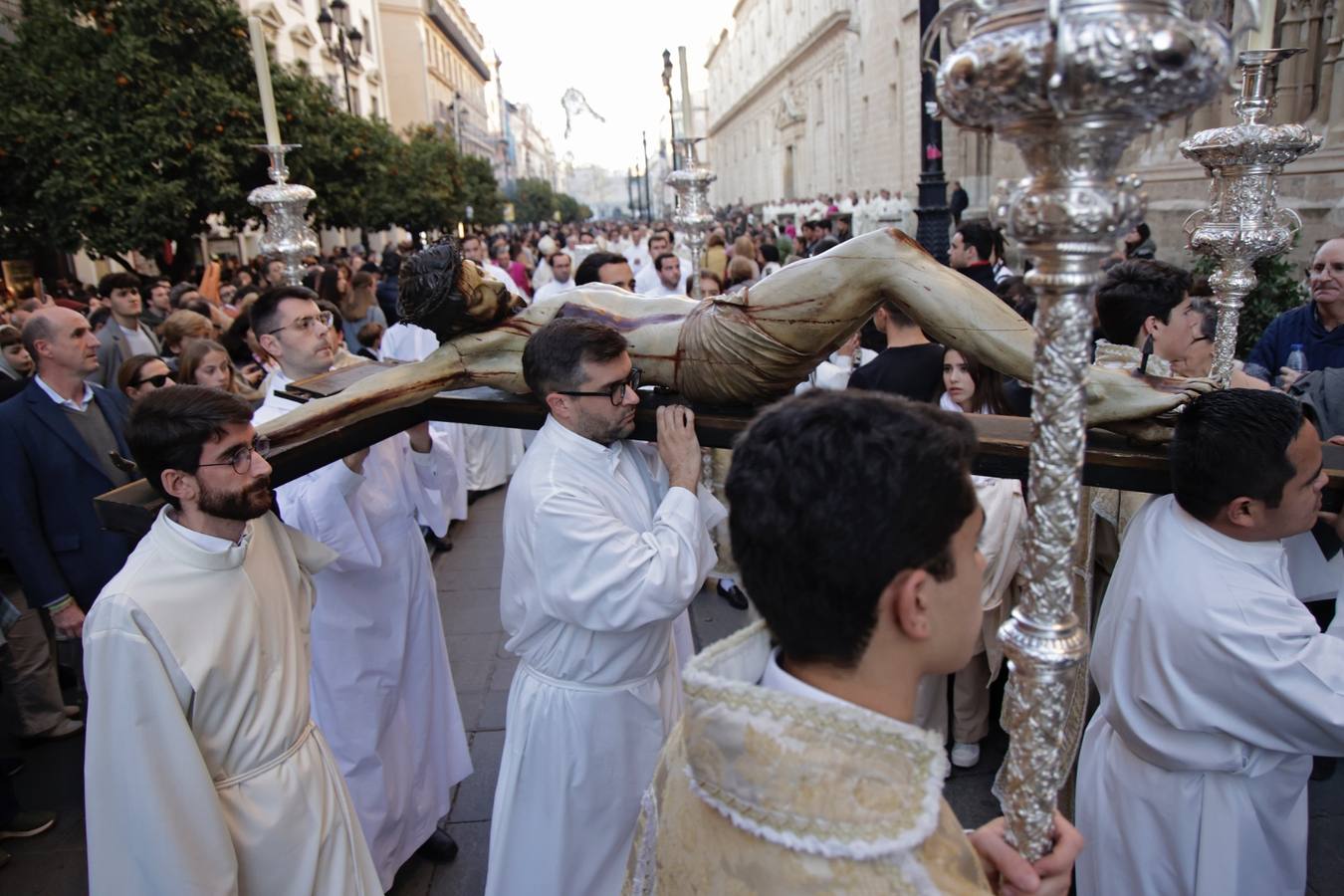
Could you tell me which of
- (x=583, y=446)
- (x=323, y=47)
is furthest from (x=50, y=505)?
(x=323, y=47)

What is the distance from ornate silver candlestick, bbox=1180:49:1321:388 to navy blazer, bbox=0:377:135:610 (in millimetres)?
4119

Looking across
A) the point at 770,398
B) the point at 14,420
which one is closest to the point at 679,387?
the point at 770,398

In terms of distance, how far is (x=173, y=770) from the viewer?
2.10 metres

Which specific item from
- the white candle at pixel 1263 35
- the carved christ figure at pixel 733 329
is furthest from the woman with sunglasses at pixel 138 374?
the white candle at pixel 1263 35

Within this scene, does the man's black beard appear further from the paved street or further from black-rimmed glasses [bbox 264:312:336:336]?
the paved street

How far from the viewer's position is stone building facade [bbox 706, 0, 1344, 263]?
9.22 metres

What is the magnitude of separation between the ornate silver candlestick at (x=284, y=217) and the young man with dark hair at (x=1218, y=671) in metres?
3.29

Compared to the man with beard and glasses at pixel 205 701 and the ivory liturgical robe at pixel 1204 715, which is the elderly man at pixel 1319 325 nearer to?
the ivory liturgical robe at pixel 1204 715

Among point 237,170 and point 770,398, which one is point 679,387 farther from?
point 237,170

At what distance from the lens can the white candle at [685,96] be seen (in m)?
5.38

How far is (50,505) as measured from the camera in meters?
3.96

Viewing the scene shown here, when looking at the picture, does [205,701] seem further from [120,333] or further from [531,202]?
[531,202]

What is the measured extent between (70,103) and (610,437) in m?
11.4

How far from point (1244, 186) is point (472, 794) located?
3.65 meters
